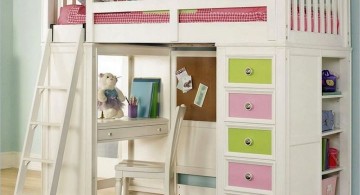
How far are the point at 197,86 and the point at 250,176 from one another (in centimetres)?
112

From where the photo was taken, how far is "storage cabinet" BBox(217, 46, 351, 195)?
3.01 m

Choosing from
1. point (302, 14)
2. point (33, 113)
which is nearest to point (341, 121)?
point (302, 14)

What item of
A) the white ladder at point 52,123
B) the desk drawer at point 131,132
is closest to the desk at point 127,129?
the desk drawer at point 131,132

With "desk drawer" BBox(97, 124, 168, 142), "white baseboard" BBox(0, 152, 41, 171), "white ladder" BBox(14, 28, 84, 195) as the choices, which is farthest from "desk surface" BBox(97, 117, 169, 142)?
"white baseboard" BBox(0, 152, 41, 171)

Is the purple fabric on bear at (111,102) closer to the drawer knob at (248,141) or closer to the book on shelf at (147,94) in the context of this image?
the book on shelf at (147,94)

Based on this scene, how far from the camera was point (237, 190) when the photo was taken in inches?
124

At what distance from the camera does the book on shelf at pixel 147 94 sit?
164 inches

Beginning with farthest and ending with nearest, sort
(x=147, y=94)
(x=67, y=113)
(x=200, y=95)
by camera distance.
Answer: (x=147, y=94) → (x=200, y=95) → (x=67, y=113)

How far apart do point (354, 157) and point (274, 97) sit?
3.72 feet

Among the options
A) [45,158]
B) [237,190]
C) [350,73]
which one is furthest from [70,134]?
[350,73]

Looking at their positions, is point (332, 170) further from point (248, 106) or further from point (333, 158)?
point (248, 106)

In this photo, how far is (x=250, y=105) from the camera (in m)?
3.10

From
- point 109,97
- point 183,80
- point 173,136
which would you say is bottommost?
point 173,136

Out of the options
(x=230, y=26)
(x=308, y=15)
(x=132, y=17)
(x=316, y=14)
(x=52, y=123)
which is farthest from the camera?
(x=52, y=123)
